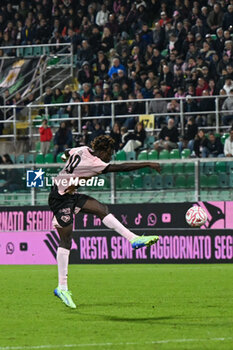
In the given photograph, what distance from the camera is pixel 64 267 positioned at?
11156 mm

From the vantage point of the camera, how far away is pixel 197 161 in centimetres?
2028

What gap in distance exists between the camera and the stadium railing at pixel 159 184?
20.2 metres

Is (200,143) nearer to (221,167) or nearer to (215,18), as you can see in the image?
(221,167)

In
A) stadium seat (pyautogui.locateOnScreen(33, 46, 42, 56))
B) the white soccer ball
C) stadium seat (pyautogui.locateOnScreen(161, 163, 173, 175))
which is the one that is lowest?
the white soccer ball

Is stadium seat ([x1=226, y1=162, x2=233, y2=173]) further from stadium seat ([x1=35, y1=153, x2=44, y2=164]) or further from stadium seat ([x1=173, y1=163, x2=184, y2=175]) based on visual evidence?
stadium seat ([x1=35, y1=153, x2=44, y2=164])

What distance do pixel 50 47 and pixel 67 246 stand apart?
2088cm

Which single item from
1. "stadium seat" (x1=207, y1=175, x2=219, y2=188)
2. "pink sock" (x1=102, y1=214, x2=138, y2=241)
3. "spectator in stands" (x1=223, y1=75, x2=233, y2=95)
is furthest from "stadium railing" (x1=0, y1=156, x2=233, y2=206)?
"pink sock" (x1=102, y1=214, x2=138, y2=241)

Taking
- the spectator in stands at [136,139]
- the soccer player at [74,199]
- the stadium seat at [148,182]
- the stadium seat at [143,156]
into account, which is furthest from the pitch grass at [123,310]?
the spectator in stands at [136,139]

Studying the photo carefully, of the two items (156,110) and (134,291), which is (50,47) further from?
(134,291)

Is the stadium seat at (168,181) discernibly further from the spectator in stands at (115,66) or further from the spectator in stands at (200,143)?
the spectator in stands at (115,66)

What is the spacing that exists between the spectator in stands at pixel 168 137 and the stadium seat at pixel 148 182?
7.08 ft

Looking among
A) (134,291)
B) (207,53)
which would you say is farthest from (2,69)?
(134,291)

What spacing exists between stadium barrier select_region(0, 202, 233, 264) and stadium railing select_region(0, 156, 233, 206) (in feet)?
0.69

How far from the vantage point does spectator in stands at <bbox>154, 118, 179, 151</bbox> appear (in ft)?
75.1
